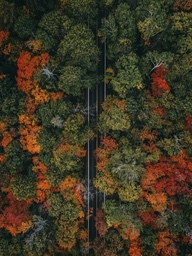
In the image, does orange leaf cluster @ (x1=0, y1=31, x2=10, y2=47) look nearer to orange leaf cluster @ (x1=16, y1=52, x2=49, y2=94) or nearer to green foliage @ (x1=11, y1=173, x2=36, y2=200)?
orange leaf cluster @ (x1=16, y1=52, x2=49, y2=94)

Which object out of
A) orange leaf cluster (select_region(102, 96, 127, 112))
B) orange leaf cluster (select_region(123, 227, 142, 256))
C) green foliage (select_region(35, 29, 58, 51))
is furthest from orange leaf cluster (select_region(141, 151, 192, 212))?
green foliage (select_region(35, 29, 58, 51))

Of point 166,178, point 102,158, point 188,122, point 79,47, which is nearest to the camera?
point 79,47

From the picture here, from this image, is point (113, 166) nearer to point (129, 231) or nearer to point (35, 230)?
point (129, 231)

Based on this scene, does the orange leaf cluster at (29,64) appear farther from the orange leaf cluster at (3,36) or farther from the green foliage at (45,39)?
the orange leaf cluster at (3,36)

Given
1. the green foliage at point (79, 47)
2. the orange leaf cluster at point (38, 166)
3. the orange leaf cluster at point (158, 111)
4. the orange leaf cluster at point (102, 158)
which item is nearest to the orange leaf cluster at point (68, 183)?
the orange leaf cluster at point (38, 166)

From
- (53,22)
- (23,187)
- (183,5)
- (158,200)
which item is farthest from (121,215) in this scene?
(183,5)

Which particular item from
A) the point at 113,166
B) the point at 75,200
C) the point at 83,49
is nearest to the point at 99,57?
the point at 83,49

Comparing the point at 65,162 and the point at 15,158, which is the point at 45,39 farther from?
the point at 15,158
